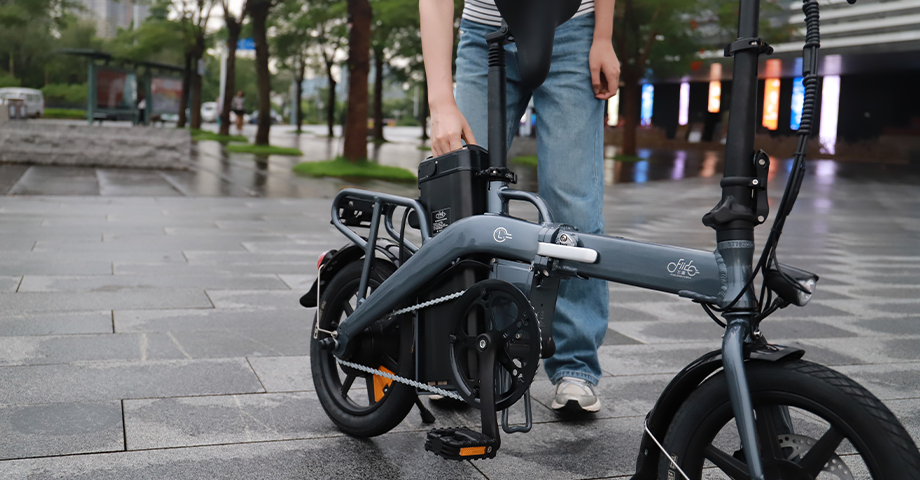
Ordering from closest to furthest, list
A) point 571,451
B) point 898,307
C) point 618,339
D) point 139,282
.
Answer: point 571,451 < point 618,339 < point 139,282 < point 898,307

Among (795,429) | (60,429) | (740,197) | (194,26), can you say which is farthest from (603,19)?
A: (194,26)

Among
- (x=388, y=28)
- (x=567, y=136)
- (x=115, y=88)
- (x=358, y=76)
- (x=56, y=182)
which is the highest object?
(x=388, y=28)

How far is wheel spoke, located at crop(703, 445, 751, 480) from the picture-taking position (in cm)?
166

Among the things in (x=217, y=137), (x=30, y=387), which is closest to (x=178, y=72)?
(x=217, y=137)

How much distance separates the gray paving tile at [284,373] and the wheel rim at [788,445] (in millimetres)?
1688

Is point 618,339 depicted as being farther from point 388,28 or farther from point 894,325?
point 388,28

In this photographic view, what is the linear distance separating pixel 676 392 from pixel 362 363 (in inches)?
42.7

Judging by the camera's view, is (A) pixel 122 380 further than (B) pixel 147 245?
No

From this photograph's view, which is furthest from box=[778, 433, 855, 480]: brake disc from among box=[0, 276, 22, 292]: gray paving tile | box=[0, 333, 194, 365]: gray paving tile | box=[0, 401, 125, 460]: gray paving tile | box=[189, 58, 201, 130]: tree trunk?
box=[189, 58, 201, 130]: tree trunk

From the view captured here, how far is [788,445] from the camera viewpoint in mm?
1601

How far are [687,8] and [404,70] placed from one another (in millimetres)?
15901

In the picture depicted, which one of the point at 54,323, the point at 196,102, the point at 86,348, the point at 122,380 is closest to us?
the point at 122,380

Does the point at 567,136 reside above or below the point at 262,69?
below

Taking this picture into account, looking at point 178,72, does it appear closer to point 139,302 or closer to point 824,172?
point 824,172
